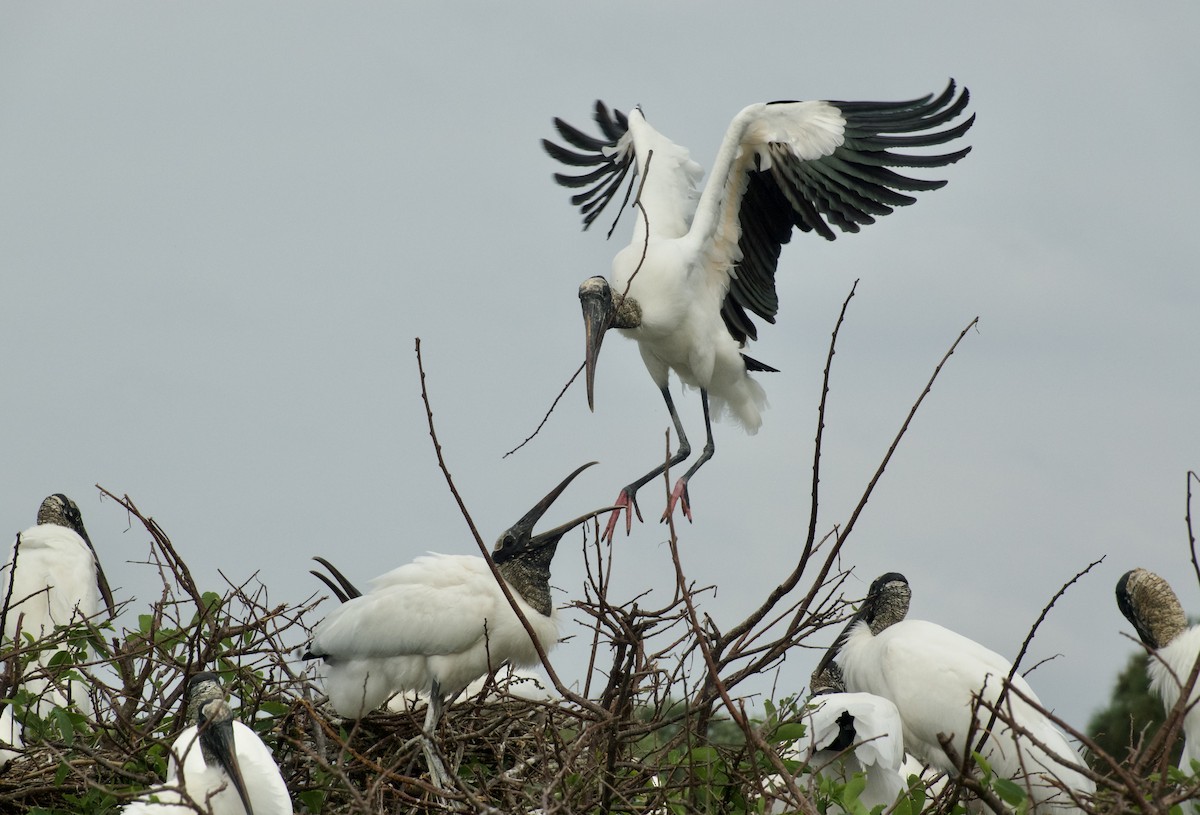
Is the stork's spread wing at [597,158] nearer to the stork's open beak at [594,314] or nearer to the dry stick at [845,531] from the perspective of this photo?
the stork's open beak at [594,314]

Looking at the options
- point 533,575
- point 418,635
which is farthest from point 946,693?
point 418,635

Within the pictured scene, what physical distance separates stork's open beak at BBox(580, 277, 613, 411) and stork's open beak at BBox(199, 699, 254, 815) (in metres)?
2.70

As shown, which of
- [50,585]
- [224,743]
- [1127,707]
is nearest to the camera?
[224,743]

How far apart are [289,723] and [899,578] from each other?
7.96 feet

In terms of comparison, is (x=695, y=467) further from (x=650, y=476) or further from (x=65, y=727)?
(x=65, y=727)

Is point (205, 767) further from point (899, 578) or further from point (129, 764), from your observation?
point (899, 578)

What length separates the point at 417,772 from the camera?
4098mm

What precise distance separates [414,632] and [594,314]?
77.1 inches

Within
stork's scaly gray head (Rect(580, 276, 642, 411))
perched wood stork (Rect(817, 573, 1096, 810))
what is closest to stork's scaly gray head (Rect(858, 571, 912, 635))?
perched wood stork (Rect(817, 573, 1096, 810))

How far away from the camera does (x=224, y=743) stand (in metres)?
2.92

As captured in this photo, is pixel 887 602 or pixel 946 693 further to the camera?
pixel 887 602

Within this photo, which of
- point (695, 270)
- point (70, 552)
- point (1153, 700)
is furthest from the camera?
point (1153, 700)

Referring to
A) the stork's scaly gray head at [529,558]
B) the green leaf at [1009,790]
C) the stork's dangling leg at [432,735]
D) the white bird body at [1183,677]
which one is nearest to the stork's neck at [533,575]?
the stork's scaly gray head at [529,558]

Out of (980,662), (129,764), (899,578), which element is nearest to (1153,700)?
(899,578)
